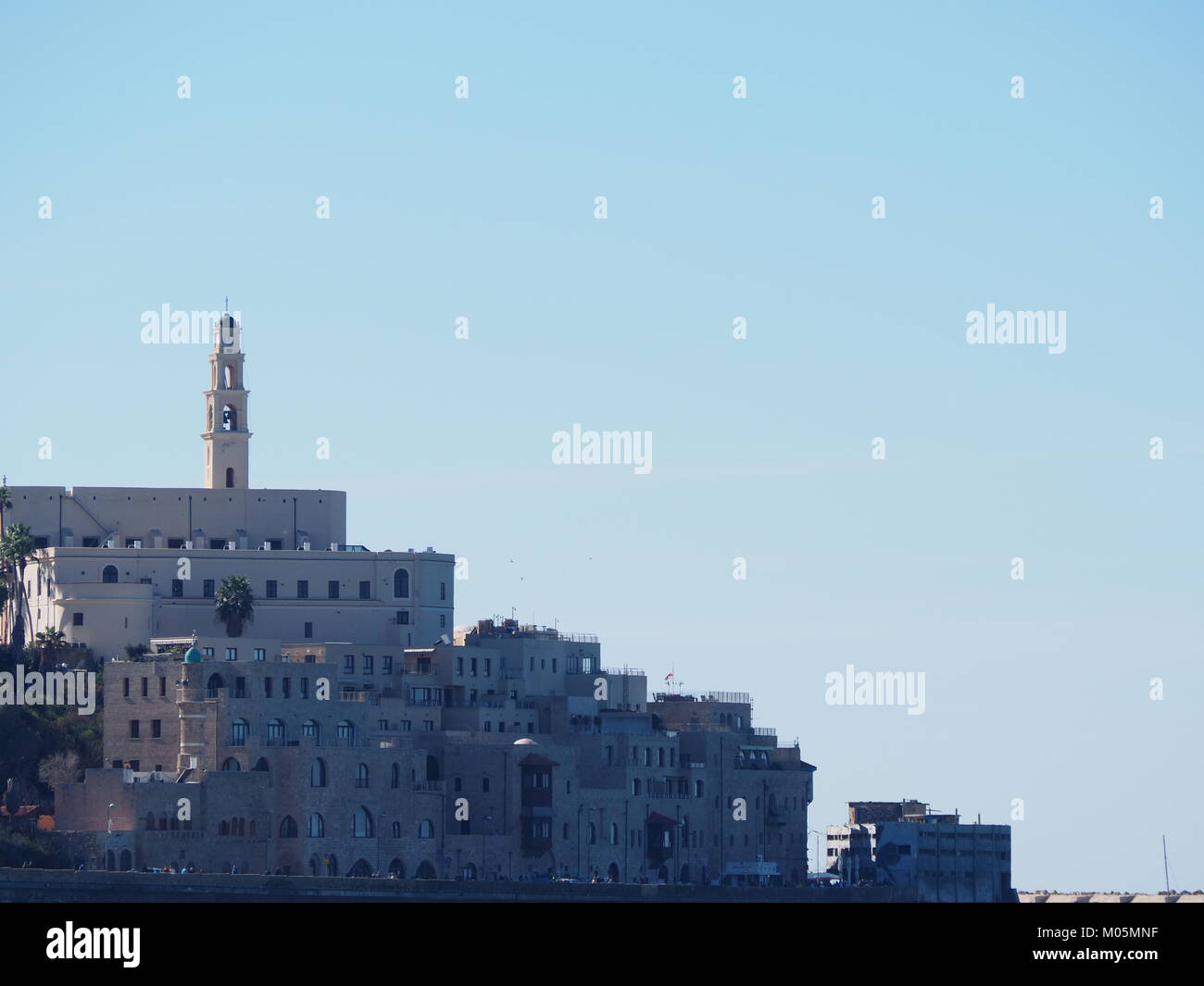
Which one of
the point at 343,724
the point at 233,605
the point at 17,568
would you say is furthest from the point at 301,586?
the point at 343,724

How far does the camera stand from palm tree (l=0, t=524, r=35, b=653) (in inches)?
7057


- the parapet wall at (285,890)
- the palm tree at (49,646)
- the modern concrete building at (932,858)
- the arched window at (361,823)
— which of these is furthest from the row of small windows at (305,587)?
the modern concrete building at (932,858)

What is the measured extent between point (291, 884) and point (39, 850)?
39.4ft

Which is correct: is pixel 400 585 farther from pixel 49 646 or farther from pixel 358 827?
pixel 358 827

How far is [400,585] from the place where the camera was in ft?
598

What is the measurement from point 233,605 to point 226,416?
13.0 metres

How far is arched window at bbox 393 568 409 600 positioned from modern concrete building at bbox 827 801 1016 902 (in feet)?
99.4

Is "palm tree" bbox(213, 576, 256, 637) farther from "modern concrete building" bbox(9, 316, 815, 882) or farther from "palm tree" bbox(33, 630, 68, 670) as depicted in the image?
"palm tree" bbox(33, 630, 68, 670)

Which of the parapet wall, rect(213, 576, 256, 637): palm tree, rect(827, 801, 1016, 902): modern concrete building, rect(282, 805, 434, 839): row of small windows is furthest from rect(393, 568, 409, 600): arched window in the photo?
rect(827, 801, 1016, 902): modern concrete building

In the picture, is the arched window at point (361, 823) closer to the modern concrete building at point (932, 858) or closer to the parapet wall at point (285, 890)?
the parapet wall at point (285, 890)

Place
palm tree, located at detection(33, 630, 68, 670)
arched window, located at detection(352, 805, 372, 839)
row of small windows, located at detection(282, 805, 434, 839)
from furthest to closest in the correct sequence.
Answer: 1. palm tree, located at detection(33, 630, 68, 670)
2. arched window, located at detection(352, 805, 372, 839)
3. row of small windows, located at detection(282, 805, 434, 839)

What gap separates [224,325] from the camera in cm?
18175
